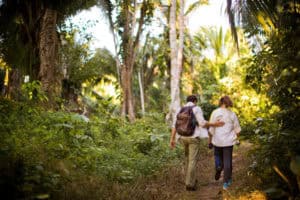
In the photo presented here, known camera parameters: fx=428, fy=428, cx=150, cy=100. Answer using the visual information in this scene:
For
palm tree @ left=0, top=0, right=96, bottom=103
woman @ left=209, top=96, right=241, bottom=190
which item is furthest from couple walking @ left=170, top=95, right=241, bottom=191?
palm tree @ left=0, top=0, right=96, bottom=103

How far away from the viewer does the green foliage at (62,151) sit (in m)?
5.17

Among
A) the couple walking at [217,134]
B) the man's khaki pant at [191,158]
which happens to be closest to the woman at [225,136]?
the couple walking at [217,134]

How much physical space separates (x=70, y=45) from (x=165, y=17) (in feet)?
21.0

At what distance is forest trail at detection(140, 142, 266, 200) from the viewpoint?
6.57 metres

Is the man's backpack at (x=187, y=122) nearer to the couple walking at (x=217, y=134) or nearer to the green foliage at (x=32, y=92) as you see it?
the couple walking at (x=217, y=134)

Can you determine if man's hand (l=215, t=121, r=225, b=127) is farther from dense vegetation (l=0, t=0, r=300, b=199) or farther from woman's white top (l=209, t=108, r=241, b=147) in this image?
dense vegetation (l=0, t=0, r=300, b=199)

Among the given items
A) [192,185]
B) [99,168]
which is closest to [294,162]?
[192,185]

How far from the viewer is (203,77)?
2820 cm

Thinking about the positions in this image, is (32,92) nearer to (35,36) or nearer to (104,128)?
(104,128)

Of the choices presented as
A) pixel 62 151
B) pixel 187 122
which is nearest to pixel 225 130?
pixel 187 122

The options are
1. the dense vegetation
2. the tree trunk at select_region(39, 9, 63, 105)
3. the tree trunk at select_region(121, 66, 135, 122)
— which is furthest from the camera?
the tree trunk at select_region(121, 66, 135, 122)

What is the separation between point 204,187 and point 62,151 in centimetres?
299

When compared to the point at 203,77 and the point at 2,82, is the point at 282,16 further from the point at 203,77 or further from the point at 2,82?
the point at 2,82

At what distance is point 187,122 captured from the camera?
26.5 feet
